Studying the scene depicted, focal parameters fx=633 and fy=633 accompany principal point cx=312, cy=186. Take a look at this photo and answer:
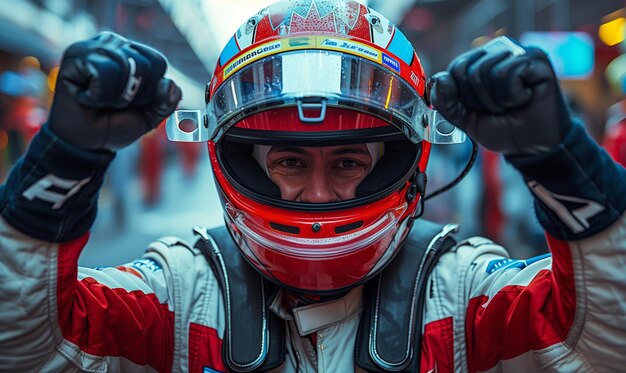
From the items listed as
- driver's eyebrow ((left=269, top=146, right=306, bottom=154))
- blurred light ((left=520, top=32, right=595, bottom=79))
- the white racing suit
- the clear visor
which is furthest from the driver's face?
blurred light ((left=520, top=32, right=595, bottom=79))

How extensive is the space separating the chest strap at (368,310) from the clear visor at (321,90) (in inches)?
10.5

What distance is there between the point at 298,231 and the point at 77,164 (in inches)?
19.0

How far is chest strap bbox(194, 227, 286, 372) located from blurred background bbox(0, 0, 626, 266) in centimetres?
233

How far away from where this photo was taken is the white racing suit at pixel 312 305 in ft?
3.38

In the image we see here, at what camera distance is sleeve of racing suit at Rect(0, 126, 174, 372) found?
1.04 m

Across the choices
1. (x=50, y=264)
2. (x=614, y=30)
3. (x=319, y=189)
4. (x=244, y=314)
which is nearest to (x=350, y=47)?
(x=319, y=189)

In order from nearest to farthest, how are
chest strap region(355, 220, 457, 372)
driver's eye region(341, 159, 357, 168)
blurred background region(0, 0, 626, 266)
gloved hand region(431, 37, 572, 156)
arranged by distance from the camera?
gloved hand region(431, 37, 572, 156)
chest strap region(355, 220, 457, 372)
driver's eye region(341, 159, 357, 168)
blurred background region(0, 0, 626, 266)

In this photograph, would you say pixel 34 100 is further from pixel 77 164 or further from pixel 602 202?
pixel 602 202

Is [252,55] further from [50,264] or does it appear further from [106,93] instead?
[50,264]

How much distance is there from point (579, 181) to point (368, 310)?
59 cm

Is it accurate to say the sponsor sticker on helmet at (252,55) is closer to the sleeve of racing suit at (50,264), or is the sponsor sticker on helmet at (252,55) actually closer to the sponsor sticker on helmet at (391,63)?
the sponsor sticker on helmet at (391,63)

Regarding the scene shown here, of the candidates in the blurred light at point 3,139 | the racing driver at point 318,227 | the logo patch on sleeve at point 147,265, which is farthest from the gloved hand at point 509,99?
the blurred light at point 3,139

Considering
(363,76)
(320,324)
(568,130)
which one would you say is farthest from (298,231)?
(568,130)

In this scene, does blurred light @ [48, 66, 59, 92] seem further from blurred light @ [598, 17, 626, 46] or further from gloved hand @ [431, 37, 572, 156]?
blurred light @ [598, 17, 626, 46]
